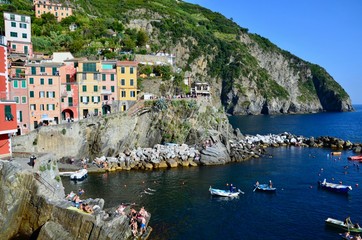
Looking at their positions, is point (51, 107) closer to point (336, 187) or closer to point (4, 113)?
point (4, 113)

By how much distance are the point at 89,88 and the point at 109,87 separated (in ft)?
13.0

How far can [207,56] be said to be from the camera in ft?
584

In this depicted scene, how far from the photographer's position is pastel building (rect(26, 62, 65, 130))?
61844 millimetres

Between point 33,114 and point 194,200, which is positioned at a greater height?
point 33,114

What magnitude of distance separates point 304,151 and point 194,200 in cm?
4637

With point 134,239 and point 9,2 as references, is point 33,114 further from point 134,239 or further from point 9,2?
point 9,2

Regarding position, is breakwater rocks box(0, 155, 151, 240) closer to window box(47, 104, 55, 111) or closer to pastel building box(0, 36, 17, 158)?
pastel building box(0, 36, 17, 158)

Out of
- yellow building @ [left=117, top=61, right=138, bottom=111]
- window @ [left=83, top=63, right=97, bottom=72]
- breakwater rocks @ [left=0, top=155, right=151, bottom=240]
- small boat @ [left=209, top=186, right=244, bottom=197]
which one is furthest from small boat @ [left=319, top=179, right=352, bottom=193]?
window @ [left=83, top=63, right=97, bottom=72]

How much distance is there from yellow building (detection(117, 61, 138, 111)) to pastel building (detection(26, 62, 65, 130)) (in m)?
11.5

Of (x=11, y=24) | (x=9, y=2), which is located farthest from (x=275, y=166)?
(x=9, y=2)

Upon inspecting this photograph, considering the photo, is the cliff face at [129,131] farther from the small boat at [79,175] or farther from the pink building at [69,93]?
the small boat at [79,175]

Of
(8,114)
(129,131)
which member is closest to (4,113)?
(8,114)

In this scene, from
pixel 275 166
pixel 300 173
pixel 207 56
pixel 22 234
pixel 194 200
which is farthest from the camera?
pixel 207 56

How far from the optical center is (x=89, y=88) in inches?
2645
